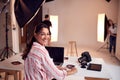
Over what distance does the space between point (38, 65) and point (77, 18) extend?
21.4ft

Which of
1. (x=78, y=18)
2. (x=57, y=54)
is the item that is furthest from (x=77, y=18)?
(x=57, y=54)

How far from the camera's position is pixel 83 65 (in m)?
2.46

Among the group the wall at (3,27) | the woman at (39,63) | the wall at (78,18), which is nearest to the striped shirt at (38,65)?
the woman at (39,63)

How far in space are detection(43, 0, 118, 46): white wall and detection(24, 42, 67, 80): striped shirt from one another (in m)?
6.40

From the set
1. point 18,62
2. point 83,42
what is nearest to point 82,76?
point 18,62

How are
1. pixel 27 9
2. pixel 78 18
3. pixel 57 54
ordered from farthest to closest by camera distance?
pixel 78 18 → pixel 27 9 → pixel 57 54

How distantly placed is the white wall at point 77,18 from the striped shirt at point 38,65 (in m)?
6.40

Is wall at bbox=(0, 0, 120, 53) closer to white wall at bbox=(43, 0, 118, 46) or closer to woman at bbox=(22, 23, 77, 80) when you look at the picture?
white wall at bbox=(43, 0, 118, 46)

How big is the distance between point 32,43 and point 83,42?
6.45 meters

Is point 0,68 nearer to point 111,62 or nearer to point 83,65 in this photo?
point 83,65

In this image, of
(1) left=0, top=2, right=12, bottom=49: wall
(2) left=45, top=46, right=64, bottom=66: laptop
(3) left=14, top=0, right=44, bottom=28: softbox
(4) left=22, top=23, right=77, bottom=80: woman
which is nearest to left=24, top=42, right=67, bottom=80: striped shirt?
(4) left=22, top=23, right=77, bottom=80: woman

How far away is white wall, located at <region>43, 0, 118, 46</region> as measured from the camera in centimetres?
753

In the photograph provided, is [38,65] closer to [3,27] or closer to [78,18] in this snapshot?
[3,27]

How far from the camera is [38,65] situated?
4.47 ft
